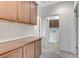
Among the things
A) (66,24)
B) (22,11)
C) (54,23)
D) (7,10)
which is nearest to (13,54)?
(7,10)

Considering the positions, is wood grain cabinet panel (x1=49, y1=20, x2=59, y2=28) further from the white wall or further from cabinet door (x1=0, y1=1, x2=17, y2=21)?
cabinet door (x1=0, y1=1, x2=17, y2=21)

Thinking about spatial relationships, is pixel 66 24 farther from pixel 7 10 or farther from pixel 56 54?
pixel 7 10

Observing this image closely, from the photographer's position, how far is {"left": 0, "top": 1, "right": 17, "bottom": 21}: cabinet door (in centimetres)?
237

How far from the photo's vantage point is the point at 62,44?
6.86 metres

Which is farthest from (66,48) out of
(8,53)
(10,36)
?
(8,53)

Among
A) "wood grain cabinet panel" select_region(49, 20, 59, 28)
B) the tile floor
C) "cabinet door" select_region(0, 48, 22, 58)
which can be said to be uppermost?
"wood grain cabinet panel" select_region(49, 20, 59, 28)

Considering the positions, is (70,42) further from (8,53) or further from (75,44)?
(8,53)

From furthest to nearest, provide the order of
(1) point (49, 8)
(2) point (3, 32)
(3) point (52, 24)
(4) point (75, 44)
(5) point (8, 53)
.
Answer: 1. (3) point (52, 24)
2. (1) point (49, 8)
3. (4) point (75, 44)
4. (2) point (3, 32)
5. (5) point (8, 53)

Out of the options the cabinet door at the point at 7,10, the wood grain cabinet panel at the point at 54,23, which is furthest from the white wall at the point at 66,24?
the wood grain cabinet panel at the point at 54,23

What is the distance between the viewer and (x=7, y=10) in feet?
8.48

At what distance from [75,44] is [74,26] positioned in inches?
35.1

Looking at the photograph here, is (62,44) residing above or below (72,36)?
below

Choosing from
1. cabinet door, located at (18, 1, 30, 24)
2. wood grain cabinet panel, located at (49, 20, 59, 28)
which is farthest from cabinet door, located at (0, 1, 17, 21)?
wood grain cabinet panel, located at (49, 20, 59, 28)

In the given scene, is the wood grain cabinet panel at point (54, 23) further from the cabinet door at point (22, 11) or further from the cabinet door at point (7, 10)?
the cabinet door at point (7, 10)
